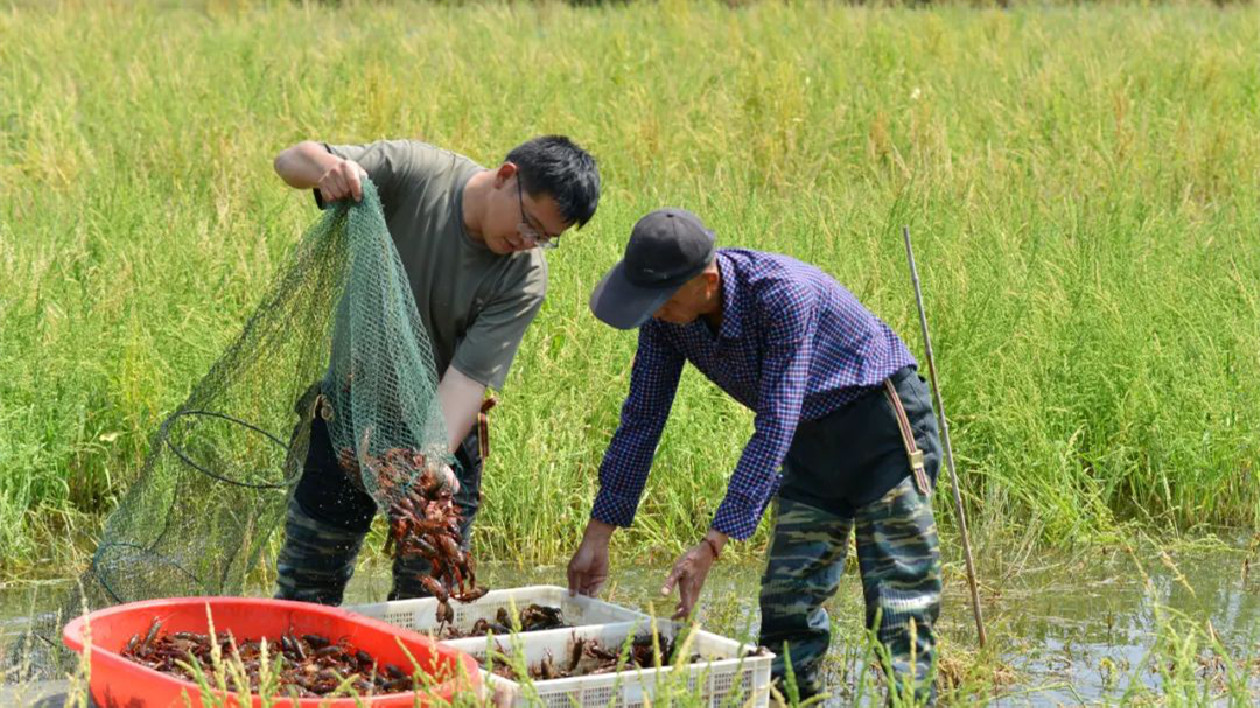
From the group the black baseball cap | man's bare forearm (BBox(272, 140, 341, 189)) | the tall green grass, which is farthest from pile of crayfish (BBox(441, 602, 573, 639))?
the tall green grass

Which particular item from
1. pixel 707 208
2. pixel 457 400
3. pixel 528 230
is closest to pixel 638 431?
pixel 457 400

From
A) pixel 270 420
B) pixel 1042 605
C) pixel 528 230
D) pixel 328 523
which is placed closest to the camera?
pixel 528 230

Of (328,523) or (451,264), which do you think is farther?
(328,523)

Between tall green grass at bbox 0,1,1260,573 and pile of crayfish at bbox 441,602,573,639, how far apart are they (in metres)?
1.76

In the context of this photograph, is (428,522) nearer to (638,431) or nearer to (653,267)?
(638,431)

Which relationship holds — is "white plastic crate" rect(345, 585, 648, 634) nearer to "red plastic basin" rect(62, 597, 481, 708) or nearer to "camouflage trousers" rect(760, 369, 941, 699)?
"red plastic basin" rect(62, 597, 481, 708)

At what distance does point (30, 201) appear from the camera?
27.3 feet

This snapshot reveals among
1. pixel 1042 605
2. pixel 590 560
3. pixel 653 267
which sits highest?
pixel 653 267

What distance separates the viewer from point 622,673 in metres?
3.08

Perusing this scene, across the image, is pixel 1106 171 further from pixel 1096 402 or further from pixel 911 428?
pixel 911 428

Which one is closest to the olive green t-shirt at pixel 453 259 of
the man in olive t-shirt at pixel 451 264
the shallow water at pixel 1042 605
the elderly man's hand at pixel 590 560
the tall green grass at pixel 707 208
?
the man in olive t-shirt at pixel 451 264

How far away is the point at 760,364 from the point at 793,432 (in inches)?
9.4

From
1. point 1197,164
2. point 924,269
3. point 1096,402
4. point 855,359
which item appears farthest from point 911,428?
point 1197,164

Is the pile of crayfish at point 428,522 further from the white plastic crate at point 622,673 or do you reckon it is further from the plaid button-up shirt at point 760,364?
the plaid button-up shirt at point 760,364
